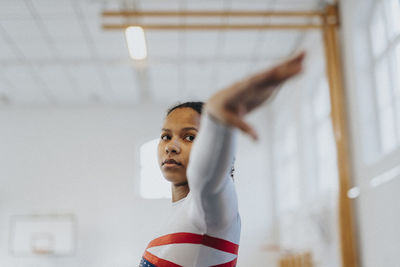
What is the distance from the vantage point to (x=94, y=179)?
11.6 m

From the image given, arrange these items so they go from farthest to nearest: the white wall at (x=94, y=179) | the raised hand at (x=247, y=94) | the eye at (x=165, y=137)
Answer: the white wall at (x=94, y=179), the eye at (x=165, y=137), the raised hand at (x=247, y=94)

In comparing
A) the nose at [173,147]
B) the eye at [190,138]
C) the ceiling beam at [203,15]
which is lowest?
the nose at [173,147]

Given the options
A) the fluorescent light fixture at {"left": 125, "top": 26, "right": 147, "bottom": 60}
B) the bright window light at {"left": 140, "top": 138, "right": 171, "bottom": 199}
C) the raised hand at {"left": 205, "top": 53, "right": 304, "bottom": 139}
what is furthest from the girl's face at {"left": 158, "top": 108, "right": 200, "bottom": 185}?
the bright window light at {"left": 140, "top": 138, "right": 171, "bottom": 199}

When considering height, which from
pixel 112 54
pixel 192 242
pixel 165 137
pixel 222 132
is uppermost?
pixel 112 54

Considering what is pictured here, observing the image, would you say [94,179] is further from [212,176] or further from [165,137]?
[212,176]

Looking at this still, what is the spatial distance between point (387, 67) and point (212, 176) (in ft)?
16.9

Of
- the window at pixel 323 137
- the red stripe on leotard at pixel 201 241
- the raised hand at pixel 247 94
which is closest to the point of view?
the raised hand at pixel 247 94

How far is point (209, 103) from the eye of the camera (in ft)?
2.46

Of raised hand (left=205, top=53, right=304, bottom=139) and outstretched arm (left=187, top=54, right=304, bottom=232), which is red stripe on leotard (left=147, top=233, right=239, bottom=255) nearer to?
outstretched arm (left=187, top=54, right=304, bottom=232)

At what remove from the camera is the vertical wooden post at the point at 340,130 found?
19.7 ft

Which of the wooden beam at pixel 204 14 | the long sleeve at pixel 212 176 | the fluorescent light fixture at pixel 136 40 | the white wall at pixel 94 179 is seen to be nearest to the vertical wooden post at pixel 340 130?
the wooden beam at pixel 204 14

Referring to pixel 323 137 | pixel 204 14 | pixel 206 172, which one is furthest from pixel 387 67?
pixel 206 172

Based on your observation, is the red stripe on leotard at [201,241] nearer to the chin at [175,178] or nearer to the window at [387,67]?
the chin at [175,178]

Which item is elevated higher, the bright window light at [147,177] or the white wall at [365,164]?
the bright window light at [147,177]
